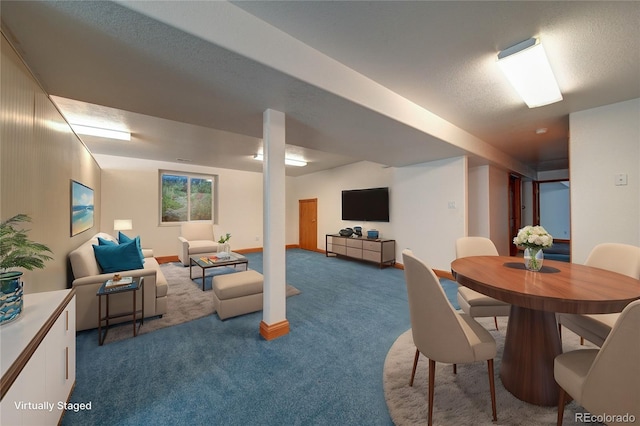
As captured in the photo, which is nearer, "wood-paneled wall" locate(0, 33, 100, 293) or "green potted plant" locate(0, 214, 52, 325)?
"green potted plant" locate(0, 214, 52, 325)

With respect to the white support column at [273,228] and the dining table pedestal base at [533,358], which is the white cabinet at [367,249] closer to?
the white support column at [273,228]

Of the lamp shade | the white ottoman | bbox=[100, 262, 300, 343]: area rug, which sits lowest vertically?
bbox=[100, 262, 300, 343]: area rug

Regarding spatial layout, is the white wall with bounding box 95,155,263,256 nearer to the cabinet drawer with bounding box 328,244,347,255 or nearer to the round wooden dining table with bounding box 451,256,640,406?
the cabinet drawer with bounding box 328,244,347,255

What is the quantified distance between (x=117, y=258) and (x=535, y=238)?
4111 millimetres

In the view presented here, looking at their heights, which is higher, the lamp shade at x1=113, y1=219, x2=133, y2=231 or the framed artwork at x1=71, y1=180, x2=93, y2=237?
the framed artwork at x1=71, y1=180, x2=93, y2=237

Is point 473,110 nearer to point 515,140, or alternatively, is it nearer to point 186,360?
point 515,140

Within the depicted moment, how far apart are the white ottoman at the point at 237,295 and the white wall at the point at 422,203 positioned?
3362 millimetres

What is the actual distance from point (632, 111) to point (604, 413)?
11.0 ft

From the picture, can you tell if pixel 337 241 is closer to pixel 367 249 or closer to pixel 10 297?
pixel 367 249

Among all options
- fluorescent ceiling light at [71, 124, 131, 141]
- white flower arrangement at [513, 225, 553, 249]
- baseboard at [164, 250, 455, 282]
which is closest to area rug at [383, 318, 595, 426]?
white flower arrangement at [513, 225, 553, 249]

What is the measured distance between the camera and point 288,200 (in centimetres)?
830

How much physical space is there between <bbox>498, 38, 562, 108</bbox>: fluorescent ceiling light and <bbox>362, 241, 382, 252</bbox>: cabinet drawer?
339 cm

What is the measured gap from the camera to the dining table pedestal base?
1517 mm

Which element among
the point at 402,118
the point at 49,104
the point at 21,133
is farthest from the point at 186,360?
the point at 402,118
